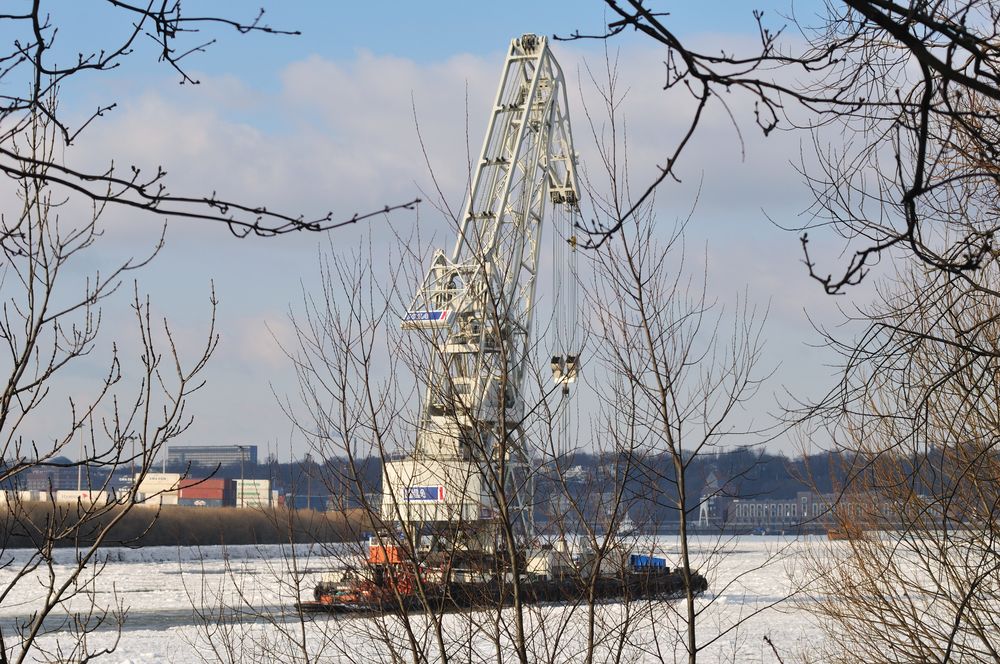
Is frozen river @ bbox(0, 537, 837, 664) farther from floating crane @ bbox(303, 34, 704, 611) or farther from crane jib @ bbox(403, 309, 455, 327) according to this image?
crane jib @ bbox(403, 309, 455, 327)

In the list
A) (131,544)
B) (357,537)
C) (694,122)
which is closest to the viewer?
(694,122)

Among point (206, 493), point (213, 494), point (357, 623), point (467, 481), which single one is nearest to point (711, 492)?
point (467, 481)

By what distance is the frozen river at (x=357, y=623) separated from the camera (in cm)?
797

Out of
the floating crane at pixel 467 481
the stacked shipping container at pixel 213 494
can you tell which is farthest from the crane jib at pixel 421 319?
the stacked shipping container at pixel 213 494

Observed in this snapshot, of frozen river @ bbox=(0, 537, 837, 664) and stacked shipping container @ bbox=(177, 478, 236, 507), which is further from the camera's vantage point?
stacked shipping container @ bbox=(177, 478, 236, 507)

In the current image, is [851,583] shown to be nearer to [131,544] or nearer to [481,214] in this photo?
[131,544]

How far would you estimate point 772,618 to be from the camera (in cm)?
2048

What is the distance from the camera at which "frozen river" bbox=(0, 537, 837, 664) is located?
7.97 metres

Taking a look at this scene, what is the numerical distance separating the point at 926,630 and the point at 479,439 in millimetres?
4019

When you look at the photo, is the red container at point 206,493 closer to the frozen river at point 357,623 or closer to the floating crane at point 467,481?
the frozen river at point 357,623

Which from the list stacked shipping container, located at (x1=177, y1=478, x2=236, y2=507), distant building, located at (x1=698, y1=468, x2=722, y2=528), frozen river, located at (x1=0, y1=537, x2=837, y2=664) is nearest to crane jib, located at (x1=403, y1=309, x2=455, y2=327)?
frozen river, located at (x1=0, y1=537, x2=837, y2=664)

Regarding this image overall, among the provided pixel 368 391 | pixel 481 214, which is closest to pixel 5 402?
pixel 368 391

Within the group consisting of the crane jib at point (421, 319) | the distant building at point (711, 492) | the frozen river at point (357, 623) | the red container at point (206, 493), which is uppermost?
the red container at point (206, 493)

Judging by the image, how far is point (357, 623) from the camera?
15.6 m
